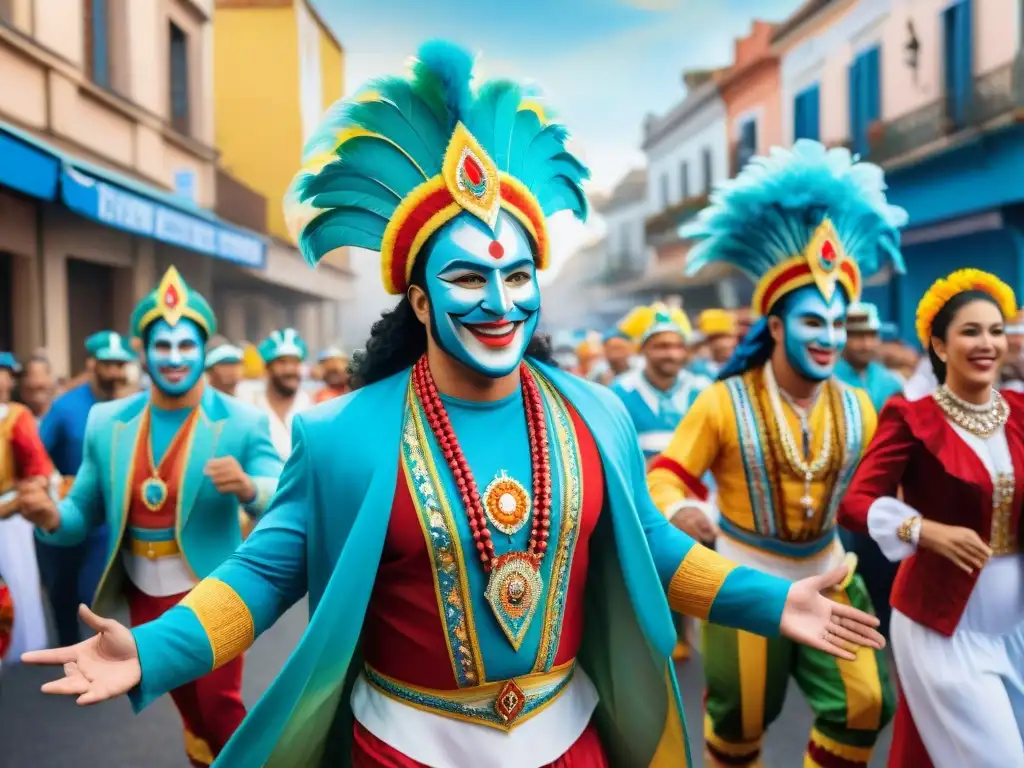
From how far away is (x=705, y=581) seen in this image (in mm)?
2543

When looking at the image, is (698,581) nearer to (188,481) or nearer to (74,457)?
(188,481)

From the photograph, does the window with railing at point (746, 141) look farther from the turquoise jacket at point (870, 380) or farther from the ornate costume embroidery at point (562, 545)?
the ornate costume embroidery at point (562, 545)

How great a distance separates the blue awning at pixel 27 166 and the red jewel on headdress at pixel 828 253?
679 cm

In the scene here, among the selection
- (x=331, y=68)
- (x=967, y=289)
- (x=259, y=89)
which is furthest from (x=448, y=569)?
(x=331, y=68)

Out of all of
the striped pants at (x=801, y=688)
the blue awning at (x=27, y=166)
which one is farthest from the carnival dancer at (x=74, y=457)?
the striped pants at (x=801, y=688)

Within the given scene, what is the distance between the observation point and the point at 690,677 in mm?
6082

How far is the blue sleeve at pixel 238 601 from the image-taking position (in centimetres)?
216

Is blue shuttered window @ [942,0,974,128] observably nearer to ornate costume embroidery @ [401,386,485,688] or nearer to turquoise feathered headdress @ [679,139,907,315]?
turquoise feathered headdress @ [679,139,907,315]

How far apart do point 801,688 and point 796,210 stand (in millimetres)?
1947

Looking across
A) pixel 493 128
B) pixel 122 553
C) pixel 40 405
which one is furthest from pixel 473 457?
pixel 40 405

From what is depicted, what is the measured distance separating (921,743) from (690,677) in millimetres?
2583

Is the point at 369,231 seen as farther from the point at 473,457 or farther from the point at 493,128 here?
the point at 473,457

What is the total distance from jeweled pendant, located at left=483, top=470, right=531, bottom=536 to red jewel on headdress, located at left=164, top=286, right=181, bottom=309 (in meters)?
2.71

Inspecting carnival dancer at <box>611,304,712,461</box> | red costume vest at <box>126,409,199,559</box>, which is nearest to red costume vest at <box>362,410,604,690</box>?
red costume vest at <box>126,409,199,559</box>
